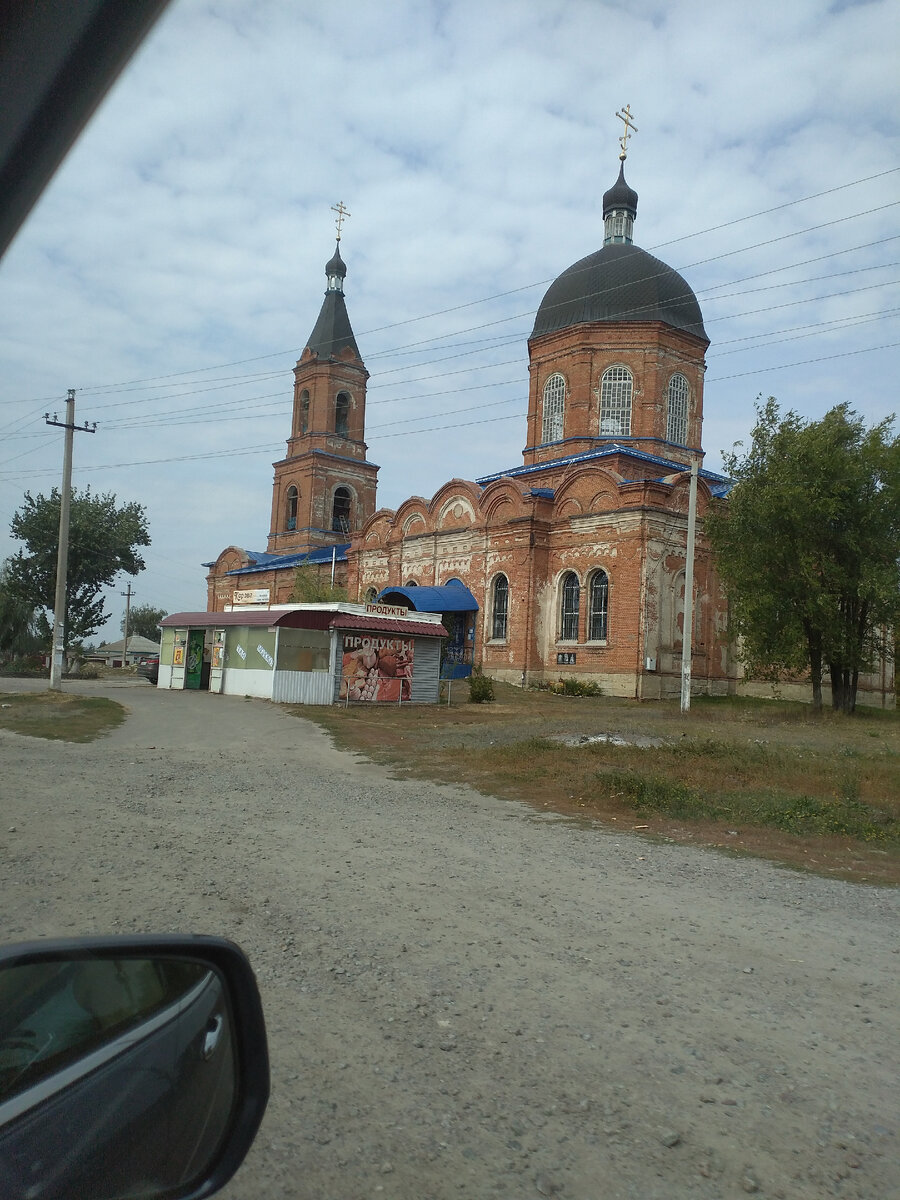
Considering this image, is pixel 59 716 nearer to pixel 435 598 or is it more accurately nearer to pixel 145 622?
pixel 435 598

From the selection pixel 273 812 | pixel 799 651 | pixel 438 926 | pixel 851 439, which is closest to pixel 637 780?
pixel 273 812

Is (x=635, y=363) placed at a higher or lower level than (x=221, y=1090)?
higher

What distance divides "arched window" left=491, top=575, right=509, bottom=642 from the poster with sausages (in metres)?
8.81

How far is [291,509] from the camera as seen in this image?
56312 mm

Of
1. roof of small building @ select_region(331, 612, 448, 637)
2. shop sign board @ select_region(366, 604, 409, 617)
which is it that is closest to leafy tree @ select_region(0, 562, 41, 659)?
shop sign board @ select_region(366, 604, 409, 617)

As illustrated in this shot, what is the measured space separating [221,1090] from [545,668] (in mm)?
34515

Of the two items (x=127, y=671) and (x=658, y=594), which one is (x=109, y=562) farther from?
(x=658, y=594)

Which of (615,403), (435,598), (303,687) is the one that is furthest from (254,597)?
(615,403)

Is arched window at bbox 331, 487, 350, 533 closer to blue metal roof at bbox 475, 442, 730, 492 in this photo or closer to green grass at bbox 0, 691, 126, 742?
blue metal roof at bbox 475, 442, 730, 492

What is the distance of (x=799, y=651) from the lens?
91.4ft

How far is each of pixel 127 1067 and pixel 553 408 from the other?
3962cm

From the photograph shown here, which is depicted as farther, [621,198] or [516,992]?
[621,198]

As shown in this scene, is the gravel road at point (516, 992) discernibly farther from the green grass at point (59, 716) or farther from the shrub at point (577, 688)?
the shrub at point (577, 688)

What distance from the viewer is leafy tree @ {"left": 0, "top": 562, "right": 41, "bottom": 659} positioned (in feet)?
176
